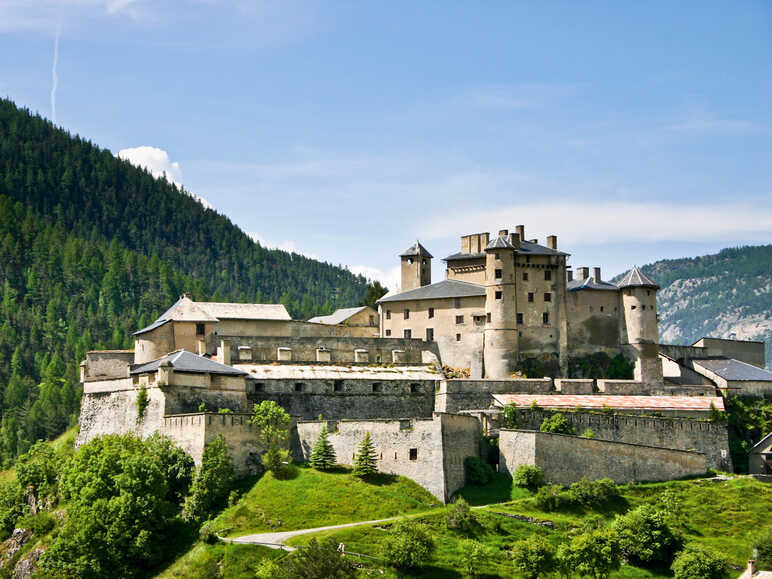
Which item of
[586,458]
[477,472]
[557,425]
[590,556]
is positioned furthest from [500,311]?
[590,556]

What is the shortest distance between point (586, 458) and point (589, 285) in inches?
823

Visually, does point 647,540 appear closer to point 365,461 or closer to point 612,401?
point 612,401

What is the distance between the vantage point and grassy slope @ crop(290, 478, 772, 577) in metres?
51.7

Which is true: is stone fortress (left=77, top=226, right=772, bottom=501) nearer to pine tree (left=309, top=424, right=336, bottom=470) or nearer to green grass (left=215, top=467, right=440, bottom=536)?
pine tree (left=309, top=424, right=336, bottom=470)

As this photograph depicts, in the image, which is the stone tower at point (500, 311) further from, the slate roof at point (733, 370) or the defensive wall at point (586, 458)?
the slate roof at point (733, 370)

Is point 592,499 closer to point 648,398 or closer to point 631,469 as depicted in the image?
point 631,469

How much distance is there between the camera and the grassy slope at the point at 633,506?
51688 mm

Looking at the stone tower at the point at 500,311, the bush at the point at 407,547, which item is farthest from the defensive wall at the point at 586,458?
the stone tower at the point at 500,311

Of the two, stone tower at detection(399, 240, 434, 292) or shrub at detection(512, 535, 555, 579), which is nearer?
shrub at detection(512, 535, 555, 579)

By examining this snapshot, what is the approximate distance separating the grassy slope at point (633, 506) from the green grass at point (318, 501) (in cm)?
236

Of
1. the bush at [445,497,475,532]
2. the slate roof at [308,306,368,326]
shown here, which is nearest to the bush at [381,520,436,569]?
the bush at [445,497,475,532]

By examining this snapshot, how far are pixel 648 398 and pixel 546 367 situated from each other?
8.56m

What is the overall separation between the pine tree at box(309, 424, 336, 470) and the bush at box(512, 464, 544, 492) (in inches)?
437

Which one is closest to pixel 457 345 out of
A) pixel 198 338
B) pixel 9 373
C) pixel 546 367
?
pixel 546 367
